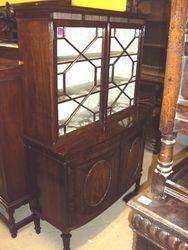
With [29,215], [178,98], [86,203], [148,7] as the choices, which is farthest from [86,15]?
[148,7]

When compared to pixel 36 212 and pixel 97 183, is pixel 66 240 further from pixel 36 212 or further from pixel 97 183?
Result: pixel 97 183

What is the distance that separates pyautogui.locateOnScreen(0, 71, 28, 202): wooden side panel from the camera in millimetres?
1669

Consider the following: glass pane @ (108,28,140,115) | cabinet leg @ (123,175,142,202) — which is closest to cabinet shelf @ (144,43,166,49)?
glass pane @ (108,28,140,115)

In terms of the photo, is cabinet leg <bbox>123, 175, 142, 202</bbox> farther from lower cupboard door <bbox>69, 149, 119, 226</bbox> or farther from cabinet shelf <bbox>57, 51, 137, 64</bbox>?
cabinet shelf <bbox>57, 51, 137, 64</bbox>

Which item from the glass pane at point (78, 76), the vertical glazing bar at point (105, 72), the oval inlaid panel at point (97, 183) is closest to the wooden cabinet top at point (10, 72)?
the glass pane at point (78, 76)

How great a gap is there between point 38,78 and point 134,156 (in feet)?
3.58

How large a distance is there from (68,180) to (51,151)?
0.65 feet

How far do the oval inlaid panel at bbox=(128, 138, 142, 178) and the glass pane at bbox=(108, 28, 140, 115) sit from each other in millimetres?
313

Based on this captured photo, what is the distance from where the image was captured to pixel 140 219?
88cm

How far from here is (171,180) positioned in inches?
35.9

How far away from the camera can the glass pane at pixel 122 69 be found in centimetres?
185

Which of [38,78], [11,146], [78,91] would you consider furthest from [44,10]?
[11,146]

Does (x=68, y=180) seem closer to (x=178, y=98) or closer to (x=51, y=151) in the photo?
(x=51, y=151)

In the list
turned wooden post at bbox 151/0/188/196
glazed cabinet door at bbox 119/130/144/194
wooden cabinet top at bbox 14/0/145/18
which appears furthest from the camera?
glazed cabinet door at bbox 119/130/144/194
